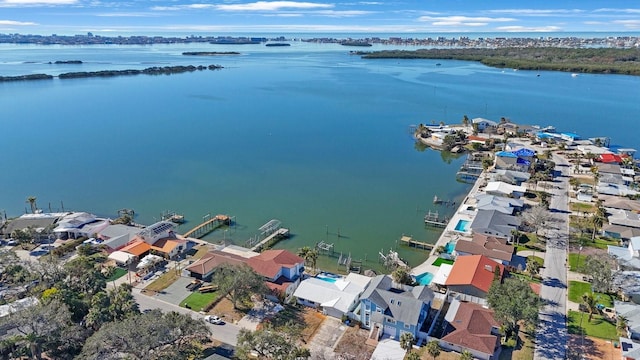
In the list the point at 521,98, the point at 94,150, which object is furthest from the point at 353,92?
the point at 94,150

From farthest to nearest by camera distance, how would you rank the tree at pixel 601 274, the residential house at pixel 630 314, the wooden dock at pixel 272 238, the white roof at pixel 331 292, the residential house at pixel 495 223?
the residential house at pixel 495 223 < the wooden dock at pixel 272 238 < the tree at pixel 601 274 < the white roof at pixel 331 292 < the residential house at pixel 630 314

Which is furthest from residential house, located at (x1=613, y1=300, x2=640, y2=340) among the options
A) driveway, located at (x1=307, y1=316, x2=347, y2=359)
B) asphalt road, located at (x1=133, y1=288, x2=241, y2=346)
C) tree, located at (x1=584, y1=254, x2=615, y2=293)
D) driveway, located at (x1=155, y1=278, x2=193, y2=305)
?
driveway, located at (x1=155, y1=278, x2=193, y2=305)

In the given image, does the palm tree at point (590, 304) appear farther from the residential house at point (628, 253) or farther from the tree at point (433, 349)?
the tree at point (433, 349)

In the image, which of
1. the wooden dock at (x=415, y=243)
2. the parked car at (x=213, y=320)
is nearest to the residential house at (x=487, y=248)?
the wooden dock at (x=415, y=243)

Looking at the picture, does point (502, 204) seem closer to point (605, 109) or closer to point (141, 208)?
point (141, 208)

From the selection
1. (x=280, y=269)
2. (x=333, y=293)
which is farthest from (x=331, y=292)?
(x=280, y=269)

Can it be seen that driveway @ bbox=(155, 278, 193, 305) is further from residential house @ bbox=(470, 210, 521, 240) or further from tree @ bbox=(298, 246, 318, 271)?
residential house @ bbox=(470, 210, 521, 240)
